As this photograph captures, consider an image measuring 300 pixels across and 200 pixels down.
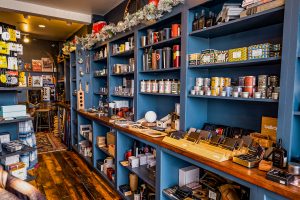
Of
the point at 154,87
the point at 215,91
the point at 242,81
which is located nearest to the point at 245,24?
the point at 242,81

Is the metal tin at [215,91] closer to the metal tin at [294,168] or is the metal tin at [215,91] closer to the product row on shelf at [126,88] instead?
the metal tin at [294,168]

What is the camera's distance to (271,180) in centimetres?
116

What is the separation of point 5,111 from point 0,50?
0.68 meters

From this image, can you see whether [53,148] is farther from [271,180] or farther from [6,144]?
[271,180]

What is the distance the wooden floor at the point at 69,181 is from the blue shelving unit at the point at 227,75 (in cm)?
33

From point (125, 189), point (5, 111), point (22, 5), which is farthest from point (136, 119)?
point (22, 5)

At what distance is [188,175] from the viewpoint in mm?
2061

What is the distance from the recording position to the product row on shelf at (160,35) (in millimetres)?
2219

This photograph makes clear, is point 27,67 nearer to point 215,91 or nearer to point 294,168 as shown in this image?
point 215,91

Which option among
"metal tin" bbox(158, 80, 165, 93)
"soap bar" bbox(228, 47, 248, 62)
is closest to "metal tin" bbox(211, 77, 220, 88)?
"soap bar" bbox(228, 47, 248, 62)

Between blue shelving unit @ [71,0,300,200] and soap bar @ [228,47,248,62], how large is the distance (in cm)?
4

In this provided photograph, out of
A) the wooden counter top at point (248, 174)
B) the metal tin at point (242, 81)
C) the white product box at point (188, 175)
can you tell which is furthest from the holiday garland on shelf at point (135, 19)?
the white product box at point (188, 175)

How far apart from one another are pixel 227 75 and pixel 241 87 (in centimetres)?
37

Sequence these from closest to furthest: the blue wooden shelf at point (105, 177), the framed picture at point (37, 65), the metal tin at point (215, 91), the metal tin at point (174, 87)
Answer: the metal tin at point (215, 91)
the metal tin at point (174, 87)
the blue wooden shelf at point (105, 177)
the framed picture at point (37, 65)
